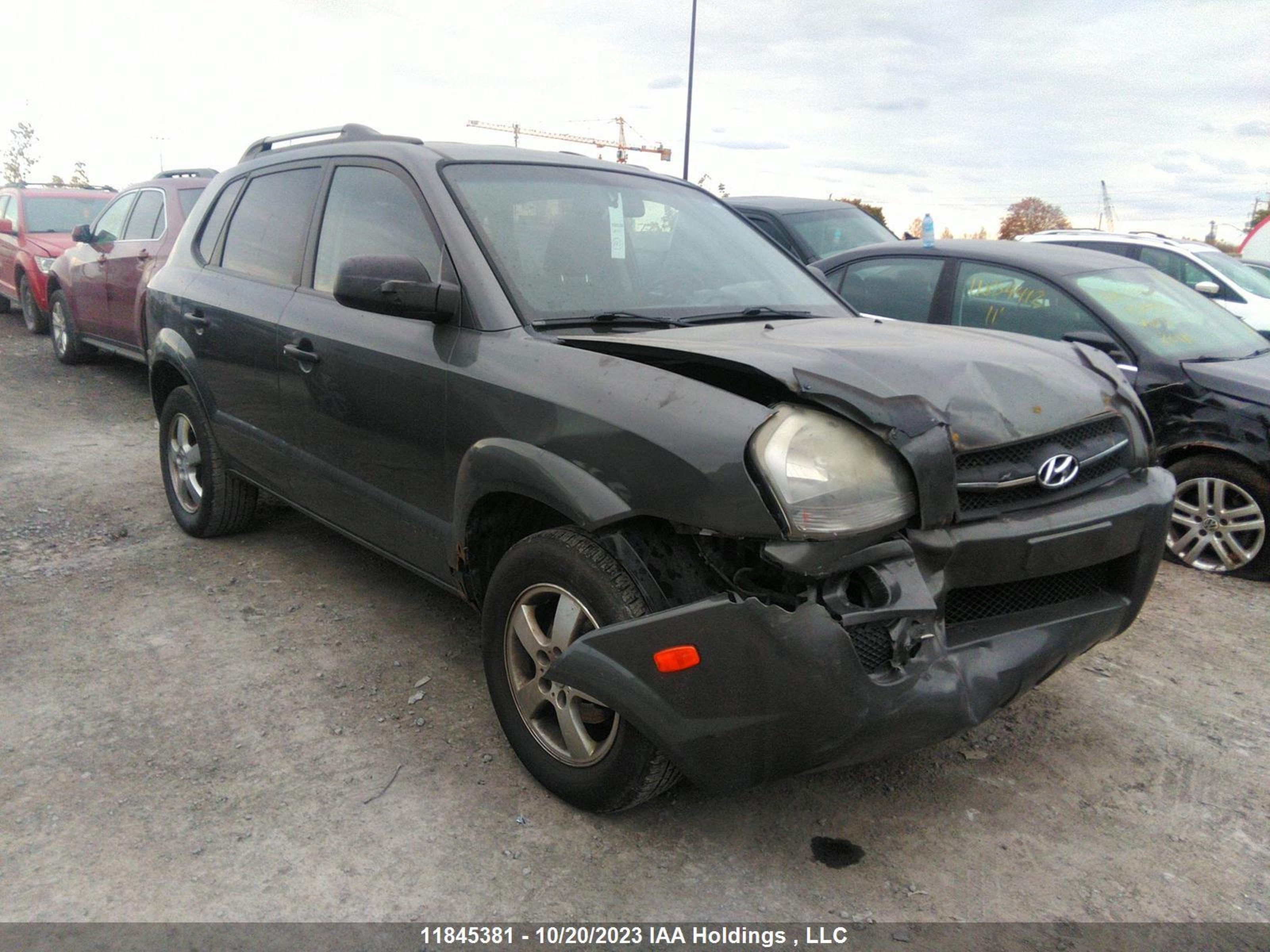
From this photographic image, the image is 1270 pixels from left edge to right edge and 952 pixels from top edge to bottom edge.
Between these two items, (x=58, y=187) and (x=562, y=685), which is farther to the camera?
(x=58, y=187)

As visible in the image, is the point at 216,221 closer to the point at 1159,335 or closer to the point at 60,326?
the point at 1159,335

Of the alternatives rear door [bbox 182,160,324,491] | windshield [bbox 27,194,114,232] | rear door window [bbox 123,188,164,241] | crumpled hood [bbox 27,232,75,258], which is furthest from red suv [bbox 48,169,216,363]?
rear door [bbox 182,160,324,491]

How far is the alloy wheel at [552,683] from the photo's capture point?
2.70 meters

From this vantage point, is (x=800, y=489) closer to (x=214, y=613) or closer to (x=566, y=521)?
(x=566, y=521)

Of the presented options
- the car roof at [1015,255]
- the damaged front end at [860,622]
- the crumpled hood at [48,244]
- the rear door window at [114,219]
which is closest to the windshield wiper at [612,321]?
the damaged front end at [860,622]

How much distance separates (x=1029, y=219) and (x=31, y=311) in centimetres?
3076

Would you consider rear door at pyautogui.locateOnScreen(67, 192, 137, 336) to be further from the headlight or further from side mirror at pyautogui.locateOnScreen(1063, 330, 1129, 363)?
the headlight

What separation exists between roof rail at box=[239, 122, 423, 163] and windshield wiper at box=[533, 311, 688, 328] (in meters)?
1.06

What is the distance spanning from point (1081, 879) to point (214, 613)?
3347 mm

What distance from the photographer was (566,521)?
288 centimetres

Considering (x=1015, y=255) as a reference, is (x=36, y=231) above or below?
below

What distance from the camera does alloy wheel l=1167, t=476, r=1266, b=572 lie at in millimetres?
4805

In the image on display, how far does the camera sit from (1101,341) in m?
4.86

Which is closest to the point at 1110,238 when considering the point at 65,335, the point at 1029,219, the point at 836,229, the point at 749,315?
the point at 836,229
